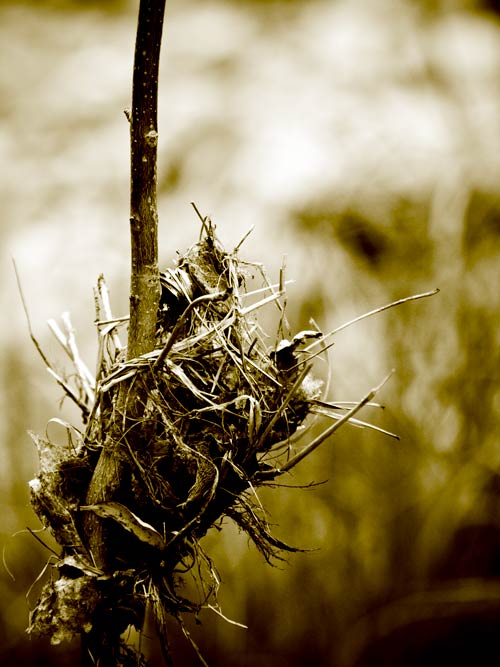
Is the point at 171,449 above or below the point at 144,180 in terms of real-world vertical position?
below

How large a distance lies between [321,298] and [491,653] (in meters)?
0.90

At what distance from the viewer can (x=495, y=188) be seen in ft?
4.60

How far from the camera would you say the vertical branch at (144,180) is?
27cm

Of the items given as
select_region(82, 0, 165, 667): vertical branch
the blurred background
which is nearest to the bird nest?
select_region(82, 0, 165, 667): vertical branch

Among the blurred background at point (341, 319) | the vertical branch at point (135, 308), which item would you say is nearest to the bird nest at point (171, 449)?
the vertical branch at point (135, 308)

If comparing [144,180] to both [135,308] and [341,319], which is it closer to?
[135,308]

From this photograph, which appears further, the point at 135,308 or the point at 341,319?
the point at 341,319

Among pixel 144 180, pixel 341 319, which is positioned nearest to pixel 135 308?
pixel 144 180

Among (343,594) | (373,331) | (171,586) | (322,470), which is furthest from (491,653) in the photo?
(171,586)

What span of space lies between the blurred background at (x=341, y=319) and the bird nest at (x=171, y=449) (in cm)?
98

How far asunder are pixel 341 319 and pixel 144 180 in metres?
1.09

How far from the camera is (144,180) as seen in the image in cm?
28

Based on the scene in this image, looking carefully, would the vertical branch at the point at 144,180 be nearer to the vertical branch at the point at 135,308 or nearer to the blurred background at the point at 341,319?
the vertical branch at the point at 135,308

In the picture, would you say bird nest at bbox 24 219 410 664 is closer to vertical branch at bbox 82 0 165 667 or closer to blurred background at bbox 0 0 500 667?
vertical branch at bbox 82 0 165 667
